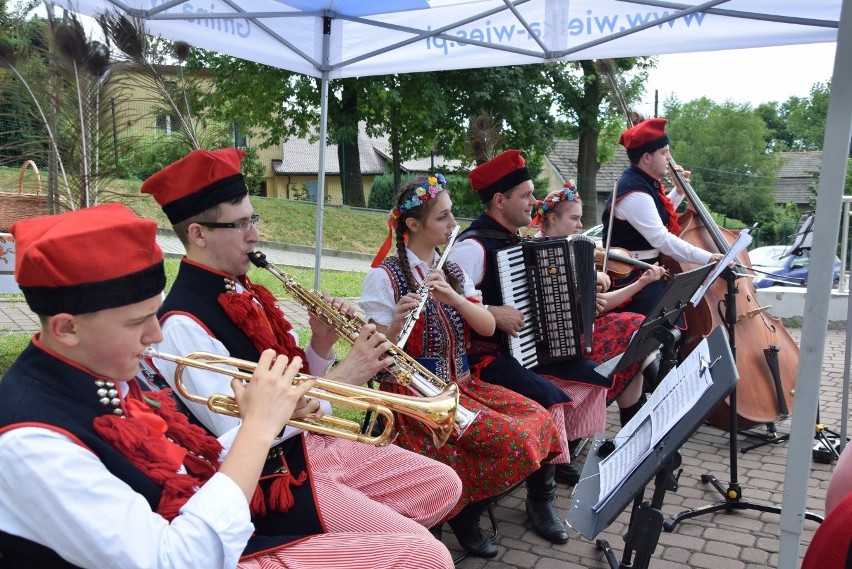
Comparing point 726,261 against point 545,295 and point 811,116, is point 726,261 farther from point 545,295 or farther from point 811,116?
point 811,116

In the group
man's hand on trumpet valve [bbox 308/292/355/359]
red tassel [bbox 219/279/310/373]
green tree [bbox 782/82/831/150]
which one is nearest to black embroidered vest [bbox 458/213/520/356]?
man's hand on trumpet valve [bbox 308/292/355/359]

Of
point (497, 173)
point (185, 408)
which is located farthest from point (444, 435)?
point (497, 173)

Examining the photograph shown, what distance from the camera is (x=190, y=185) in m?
2.50

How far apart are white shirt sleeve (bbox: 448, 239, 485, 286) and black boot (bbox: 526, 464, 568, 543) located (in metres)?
1.09

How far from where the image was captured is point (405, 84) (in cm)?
1731

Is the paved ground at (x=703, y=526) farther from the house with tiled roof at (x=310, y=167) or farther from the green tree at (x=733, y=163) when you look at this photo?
the green tree at (x=733, y=163)

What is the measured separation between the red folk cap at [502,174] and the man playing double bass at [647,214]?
4.19 feet

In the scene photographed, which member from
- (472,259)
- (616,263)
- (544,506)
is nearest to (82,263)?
(472,259)

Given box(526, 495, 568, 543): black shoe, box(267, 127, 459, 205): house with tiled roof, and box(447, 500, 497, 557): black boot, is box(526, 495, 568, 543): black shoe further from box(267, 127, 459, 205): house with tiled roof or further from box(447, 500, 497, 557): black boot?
box(267, 127, 459, 205): house with tiled roof

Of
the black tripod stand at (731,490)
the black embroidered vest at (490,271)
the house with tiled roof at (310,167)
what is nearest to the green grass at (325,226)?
the black embroidered vest at (490,271)

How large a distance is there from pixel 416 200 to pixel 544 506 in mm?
1763

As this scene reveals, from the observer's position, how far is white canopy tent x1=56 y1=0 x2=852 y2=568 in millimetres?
4723

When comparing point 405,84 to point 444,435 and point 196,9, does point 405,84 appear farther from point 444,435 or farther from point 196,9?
point 444,435

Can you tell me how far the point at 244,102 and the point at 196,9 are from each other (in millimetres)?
13698
